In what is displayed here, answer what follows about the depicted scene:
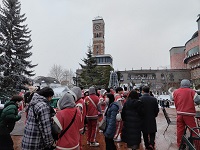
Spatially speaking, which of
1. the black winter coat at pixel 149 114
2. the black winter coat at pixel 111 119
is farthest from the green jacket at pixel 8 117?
the black winter coat at pixel 149 114

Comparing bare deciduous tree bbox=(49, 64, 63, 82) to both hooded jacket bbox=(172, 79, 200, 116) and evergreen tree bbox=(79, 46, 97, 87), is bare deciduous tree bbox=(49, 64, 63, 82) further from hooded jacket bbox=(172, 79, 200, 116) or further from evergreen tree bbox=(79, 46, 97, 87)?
hooded jacket bbox=(172, 79, 200, 116)

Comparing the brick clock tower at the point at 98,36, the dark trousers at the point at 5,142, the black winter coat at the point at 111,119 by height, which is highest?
the brick clock tower at the point at 98,36

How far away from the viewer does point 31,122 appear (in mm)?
2906

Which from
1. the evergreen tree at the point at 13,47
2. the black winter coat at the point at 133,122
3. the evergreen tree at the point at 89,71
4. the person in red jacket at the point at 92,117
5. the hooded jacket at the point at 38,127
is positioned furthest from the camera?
the evergreen tree at the point at 89,71

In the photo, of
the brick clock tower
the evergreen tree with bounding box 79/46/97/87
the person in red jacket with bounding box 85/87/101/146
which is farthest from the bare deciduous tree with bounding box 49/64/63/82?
the person in red jacket with bounding box 85/87/101/146

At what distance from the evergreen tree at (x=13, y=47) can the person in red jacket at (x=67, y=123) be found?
17.9 m

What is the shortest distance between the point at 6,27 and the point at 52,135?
68.1 ft

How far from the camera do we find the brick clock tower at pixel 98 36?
93.5 m

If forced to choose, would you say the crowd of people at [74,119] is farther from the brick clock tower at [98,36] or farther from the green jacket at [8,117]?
the brick clock tower at [98,36]

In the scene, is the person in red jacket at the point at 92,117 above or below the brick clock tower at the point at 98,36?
below

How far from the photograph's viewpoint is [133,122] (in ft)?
15.3

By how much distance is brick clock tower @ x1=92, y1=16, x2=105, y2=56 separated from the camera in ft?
307

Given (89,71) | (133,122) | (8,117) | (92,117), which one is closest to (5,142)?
(8,117)

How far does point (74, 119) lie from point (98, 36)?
95.2 metres
